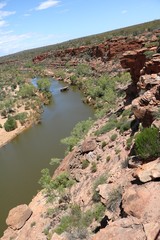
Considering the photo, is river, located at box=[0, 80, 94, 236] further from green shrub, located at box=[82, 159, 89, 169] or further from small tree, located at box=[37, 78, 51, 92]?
small tree, located at box=[37, 78, 51, 92]

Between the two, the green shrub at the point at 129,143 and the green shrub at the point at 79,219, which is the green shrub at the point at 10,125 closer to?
the green shrub at the point at 129,143

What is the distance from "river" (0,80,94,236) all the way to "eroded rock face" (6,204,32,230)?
141 cm

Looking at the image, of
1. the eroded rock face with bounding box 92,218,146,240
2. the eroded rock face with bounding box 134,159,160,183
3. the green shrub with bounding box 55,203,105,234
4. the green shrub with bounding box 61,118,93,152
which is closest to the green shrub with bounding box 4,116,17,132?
the green shrub with bounding box 61,118,93,152

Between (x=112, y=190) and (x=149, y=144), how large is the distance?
2564mm

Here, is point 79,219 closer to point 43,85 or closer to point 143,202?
point 143,202

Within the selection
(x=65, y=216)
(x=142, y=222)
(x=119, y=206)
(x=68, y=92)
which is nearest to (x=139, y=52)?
(x=65, y=216)

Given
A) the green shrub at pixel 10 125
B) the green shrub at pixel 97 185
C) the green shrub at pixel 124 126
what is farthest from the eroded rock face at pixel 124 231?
the green shrub at pixel 10 125

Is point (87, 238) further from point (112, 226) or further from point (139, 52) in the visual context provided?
point (139, 52)

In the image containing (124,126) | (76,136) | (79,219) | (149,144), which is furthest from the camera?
(76,136)

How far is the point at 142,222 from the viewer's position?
908 cm

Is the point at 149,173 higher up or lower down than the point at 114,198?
higher up

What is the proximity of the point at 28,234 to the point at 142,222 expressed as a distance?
9.92 m

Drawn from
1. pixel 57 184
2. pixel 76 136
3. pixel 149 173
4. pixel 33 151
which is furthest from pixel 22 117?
pixel 149 173

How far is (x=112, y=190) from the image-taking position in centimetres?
1369
